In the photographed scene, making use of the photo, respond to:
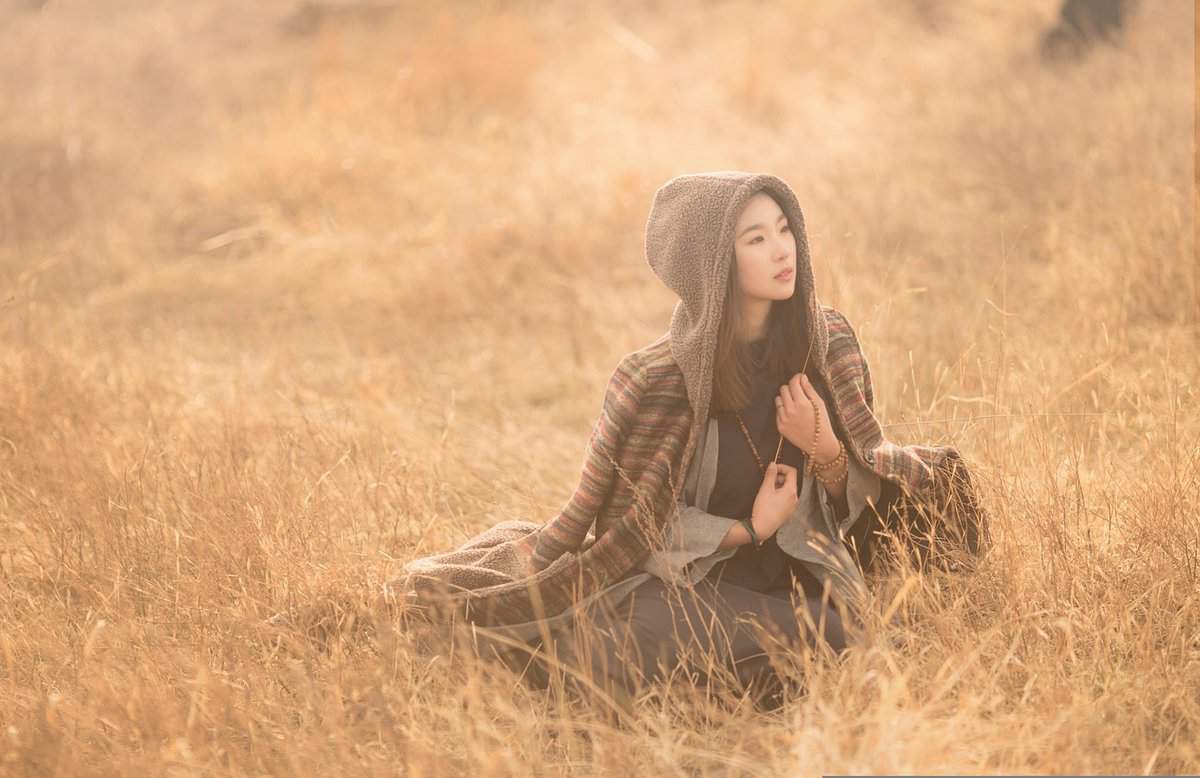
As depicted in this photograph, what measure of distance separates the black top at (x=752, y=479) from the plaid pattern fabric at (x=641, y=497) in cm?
13

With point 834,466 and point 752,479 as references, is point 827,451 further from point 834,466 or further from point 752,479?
point 752,479

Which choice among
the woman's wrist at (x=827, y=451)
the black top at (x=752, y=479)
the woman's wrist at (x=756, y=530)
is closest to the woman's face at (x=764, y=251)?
the black top at (x=752, y=479)

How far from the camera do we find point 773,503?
2.91 m

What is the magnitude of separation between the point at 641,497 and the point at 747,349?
453 mm

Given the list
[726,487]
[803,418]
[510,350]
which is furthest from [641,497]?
[510,350]

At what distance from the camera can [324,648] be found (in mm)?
3098

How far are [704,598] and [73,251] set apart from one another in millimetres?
6261

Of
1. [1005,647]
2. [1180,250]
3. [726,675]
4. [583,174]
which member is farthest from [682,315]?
[583,174]

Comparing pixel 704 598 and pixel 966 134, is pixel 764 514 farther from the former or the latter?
pixel 966 134

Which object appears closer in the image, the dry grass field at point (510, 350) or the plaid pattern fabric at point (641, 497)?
the dry grass field at point (510, 350)

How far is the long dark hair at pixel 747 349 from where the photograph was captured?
9.37 ft

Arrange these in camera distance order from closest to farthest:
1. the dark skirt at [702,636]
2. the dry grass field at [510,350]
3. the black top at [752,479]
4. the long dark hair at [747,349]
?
the dry grass field at [510,350] → the dark skirt at [702,636] → the long dark hair at [747,349] → the black top at [752,479]

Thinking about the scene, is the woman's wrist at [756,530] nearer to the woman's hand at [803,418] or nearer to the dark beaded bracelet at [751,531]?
the dark beaded bracelet at [751,531]

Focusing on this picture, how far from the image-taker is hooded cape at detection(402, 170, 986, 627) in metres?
2.80
